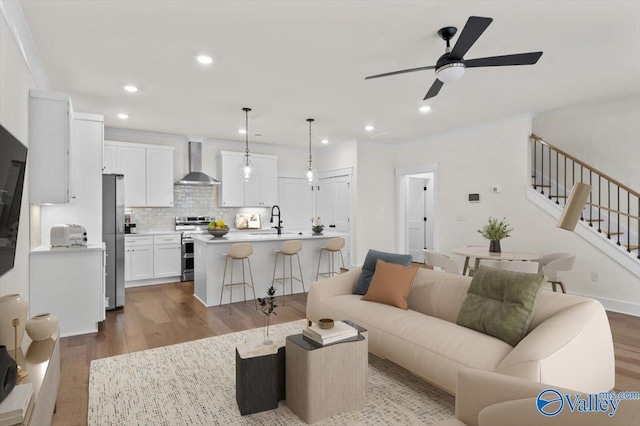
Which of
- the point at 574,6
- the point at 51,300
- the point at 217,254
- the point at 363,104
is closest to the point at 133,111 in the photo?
the point at 217,254

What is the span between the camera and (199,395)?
2.62 m

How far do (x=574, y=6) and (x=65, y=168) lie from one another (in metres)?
4.72

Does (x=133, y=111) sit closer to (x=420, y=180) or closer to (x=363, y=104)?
(x=363, y=104)

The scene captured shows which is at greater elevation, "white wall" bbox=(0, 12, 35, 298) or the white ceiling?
the white ceiling

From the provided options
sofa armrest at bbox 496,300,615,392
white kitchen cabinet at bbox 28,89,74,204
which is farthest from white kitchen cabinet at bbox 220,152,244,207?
sofa armrest at bbox 496,300,615,392

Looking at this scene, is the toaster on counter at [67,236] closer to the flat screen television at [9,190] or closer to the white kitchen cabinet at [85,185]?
the white kitchen cabinet at [85,185]

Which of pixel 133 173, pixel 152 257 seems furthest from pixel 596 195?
pixel 133 173

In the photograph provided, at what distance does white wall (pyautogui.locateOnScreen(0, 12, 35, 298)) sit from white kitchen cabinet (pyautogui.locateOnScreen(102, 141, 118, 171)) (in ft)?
9.19

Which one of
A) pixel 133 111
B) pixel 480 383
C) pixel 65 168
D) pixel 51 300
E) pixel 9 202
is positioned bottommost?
pixel 51 300

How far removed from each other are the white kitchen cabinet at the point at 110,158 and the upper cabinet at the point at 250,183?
1953 mm

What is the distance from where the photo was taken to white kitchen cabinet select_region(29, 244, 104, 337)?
3.75 metres

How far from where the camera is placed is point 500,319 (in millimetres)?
2414

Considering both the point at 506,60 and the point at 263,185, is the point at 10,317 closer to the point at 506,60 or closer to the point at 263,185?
the point at 506,60

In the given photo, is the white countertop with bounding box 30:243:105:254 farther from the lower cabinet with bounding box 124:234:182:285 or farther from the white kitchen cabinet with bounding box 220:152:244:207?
the white kitchen cabinet with bounding box 220:152:244:207
